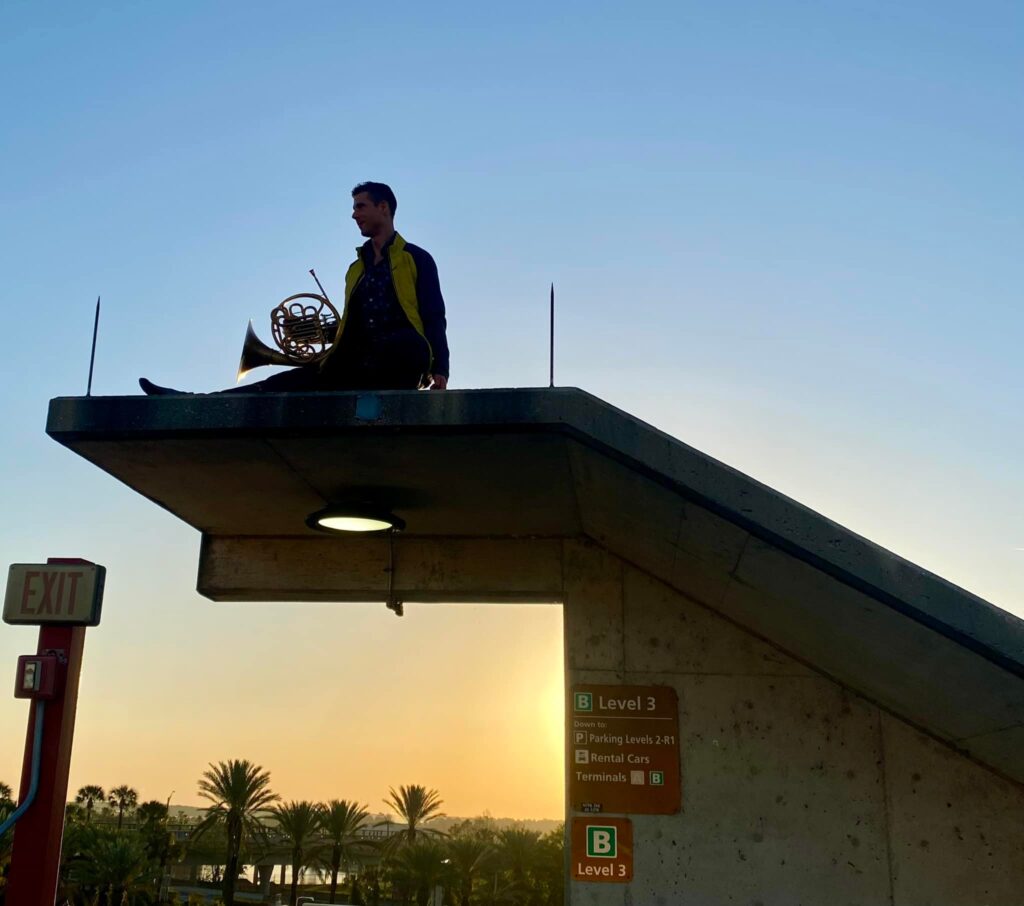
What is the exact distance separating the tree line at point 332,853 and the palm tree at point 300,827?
6cm

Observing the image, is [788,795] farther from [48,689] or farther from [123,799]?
[123,799]

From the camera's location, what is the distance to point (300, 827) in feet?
206

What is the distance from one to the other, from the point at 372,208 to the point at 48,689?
14.6 feet

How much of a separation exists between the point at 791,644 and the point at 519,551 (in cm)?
252

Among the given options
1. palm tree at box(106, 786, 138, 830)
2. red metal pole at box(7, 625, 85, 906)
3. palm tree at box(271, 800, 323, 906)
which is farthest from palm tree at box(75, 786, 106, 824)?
red metal pole at box(7, 625, 85, 906)

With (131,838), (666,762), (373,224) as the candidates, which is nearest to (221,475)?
(373,224)

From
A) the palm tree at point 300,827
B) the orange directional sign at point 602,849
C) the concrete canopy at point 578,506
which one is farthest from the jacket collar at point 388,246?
the palm tree at point 300,827

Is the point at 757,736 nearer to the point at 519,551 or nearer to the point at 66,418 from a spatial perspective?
the point at 519,551

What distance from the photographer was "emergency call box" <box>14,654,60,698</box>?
7793mm

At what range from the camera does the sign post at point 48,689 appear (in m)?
7.65

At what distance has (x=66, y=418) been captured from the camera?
7117 mm

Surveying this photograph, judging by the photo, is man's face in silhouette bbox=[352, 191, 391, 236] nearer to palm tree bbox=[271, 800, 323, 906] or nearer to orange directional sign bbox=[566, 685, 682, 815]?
orange directional sign bbox=[566, 685, 682, 815]

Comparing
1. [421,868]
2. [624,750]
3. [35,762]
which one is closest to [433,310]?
[624,750]

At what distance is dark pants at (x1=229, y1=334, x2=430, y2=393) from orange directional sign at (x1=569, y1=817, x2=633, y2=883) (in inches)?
153
